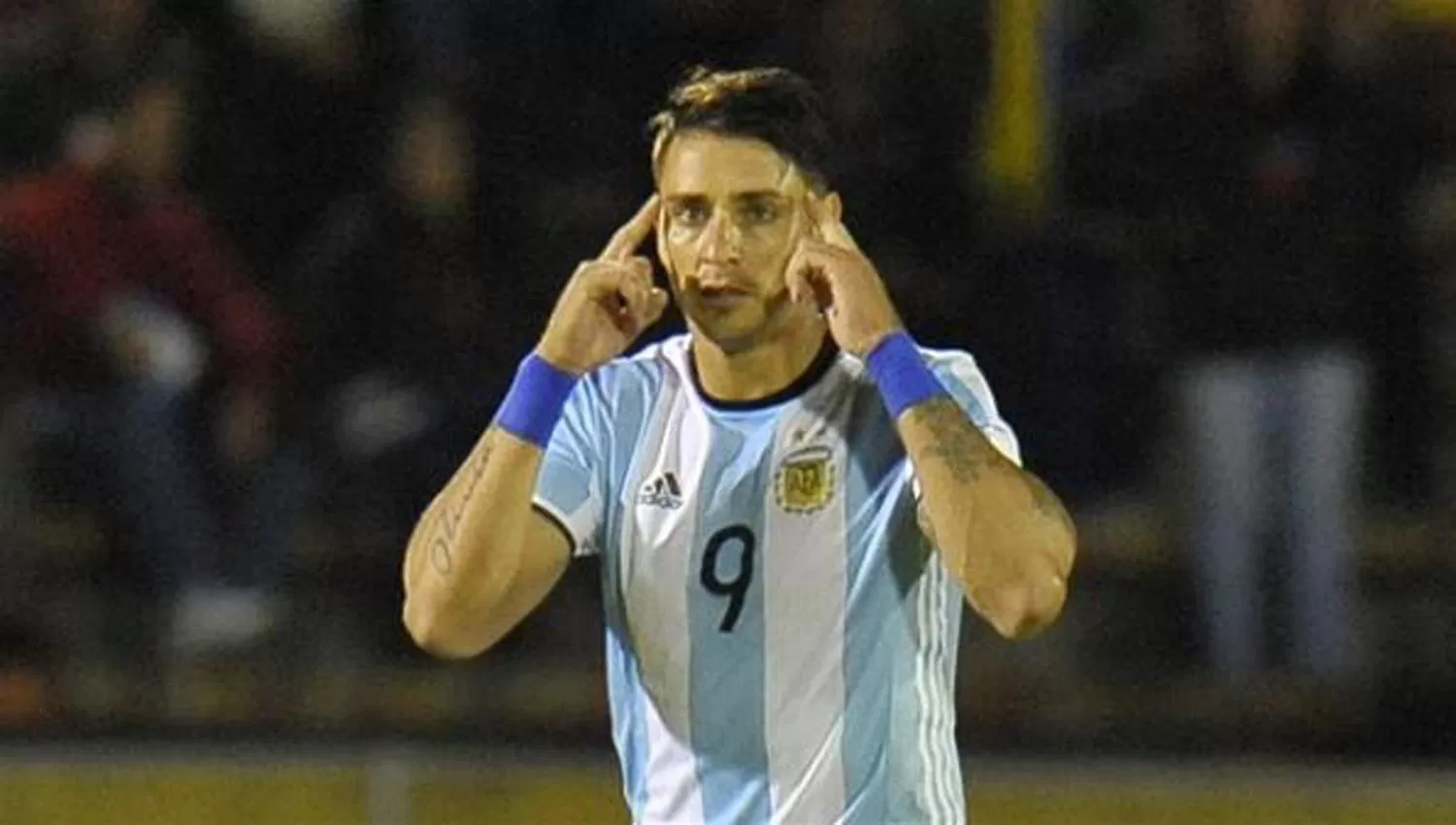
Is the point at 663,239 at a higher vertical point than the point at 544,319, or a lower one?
higher

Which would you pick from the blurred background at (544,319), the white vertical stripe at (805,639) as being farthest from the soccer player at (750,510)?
the blurred background at (544,319)

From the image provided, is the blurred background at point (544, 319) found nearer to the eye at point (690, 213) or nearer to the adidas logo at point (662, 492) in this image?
the adidas logo at point (662, 492)

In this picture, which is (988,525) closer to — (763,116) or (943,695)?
(943,695)

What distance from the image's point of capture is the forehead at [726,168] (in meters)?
3.74

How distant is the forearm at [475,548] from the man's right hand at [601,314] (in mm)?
126

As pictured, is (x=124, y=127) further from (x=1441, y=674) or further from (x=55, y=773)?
(x=1441, y=674)

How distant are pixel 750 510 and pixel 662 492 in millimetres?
103

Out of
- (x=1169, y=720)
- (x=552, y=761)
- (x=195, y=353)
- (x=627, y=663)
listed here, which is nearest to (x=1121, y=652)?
(x=1169, y=720)

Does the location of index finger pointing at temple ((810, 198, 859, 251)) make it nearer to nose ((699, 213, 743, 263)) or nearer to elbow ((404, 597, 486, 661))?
nose ((699, 213, 743, 263))

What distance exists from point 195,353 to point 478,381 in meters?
0.61

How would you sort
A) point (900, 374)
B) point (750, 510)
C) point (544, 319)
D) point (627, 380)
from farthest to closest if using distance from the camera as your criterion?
1. point (544, 319)
2. point (627, 380)
3. point (750, 510)
4. point (900, 374)

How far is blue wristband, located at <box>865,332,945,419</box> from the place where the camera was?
3682 millimetres

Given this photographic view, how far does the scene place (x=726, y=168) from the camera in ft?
12.3

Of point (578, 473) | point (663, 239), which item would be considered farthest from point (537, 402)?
point (663, 239)
